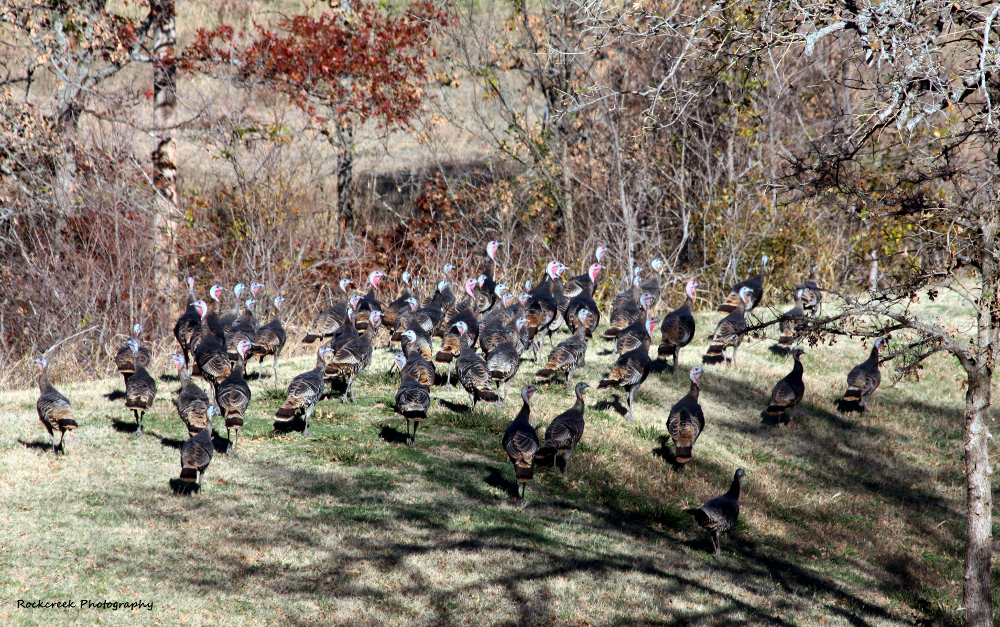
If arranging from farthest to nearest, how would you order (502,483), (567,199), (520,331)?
1. (567,199)
2. (520,331)
3. (502,483)

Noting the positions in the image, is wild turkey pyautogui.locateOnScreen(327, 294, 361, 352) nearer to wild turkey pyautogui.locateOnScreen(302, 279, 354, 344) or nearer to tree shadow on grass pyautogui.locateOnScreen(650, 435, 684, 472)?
wild turkey pyautogui.locateOnScreen(302, 279, 354, 344)

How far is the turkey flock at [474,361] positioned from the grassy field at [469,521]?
443 millimetres

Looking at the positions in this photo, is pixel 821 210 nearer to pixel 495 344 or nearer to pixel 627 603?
pixel 495 344

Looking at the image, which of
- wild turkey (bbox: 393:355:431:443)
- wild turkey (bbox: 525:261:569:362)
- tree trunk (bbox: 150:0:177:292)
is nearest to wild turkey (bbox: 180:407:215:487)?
wild turkey (bbox: 393:355:431:443)

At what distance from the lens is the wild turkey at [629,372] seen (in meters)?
14.0

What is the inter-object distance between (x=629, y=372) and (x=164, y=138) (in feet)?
63.4

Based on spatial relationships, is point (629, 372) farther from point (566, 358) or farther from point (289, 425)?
point (289, 425)

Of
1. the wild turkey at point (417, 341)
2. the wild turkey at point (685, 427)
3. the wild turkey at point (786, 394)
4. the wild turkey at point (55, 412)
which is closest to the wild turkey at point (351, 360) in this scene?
the wild turkey at point (417, 341)

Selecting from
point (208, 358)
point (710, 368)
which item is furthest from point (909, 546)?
point (208, 358)

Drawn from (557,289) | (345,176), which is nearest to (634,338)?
(557,289)

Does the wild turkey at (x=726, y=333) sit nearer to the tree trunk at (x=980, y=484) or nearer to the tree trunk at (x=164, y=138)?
the tree trunk at (x=980, y=484)

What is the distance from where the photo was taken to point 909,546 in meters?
11.8

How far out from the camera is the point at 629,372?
14.0 metres

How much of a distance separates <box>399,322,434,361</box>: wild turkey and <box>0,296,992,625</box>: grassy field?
2.68ft
